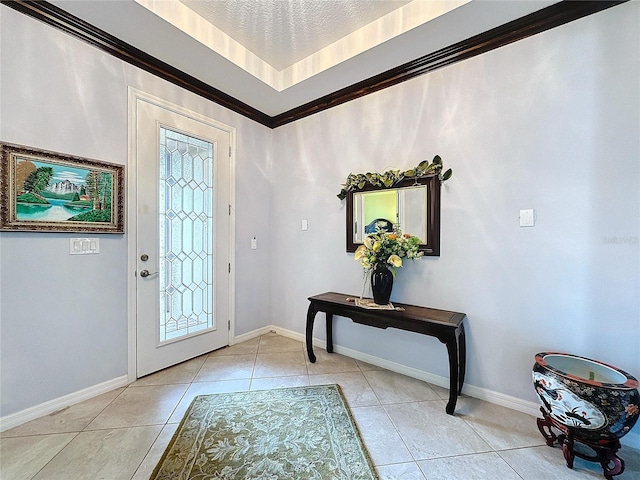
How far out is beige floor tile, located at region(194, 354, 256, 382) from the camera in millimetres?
2268

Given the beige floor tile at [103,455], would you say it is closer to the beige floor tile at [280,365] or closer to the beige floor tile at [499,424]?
the beige floor tile at [280,365]

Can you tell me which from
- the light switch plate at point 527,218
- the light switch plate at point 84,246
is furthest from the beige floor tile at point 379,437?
the light switch plate at point 84,246

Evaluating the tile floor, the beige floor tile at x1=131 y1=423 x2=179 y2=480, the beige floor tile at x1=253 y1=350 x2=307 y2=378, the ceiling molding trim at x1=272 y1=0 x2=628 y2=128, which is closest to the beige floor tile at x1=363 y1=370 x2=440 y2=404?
the tile floor

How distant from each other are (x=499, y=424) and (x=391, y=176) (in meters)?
1.95

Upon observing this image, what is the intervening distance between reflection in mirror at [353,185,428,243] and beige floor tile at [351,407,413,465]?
1354 mm

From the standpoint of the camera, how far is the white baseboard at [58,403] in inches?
63.7

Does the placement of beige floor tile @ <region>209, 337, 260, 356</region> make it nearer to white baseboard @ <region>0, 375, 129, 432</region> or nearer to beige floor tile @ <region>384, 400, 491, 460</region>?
white baseboard @ <region>0, 375, 129, 432</region>

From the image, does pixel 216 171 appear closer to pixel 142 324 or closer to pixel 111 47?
pixel 111 47

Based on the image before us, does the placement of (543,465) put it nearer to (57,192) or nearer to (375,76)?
(375,76)

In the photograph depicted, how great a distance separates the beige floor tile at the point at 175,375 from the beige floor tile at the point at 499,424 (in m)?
2.14

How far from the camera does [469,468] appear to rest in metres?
1.38

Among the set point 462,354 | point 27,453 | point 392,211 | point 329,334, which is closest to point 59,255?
point 27,453

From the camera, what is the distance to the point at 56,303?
1804 millimetres

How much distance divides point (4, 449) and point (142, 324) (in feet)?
3.04
